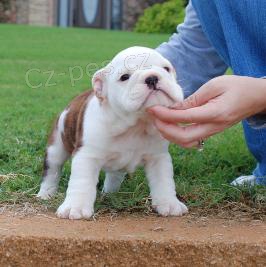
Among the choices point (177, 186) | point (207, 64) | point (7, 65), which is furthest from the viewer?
point (7, 65)

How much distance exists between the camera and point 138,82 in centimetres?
237

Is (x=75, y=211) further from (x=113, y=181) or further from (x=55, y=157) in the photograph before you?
(x=55, y=157)

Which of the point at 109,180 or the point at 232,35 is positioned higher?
the point at 232,35

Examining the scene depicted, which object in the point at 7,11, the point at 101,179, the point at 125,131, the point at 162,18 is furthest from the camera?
the point at 162,18

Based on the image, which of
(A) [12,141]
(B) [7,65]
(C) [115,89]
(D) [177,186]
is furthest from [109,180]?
(B) [7,65]

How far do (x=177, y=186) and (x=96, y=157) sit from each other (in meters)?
0.52

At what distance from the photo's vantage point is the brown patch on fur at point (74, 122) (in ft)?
→ 8.87

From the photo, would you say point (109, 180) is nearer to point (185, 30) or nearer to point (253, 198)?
point (253, 198)

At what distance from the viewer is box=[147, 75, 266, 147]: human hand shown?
2312mm

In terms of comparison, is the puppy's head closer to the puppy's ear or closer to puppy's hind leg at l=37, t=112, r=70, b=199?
the puppy's ear

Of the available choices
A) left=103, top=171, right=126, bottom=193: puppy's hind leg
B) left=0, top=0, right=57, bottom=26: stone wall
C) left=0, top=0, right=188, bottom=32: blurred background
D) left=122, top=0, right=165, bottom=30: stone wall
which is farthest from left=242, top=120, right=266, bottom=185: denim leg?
left=122, top=0, right=165, bottom=30: stone wall

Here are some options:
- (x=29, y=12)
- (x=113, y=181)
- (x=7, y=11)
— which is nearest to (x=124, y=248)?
(x=113, y=181)

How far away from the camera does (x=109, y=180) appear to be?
117 inches

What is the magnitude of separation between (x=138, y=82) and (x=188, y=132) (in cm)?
24
